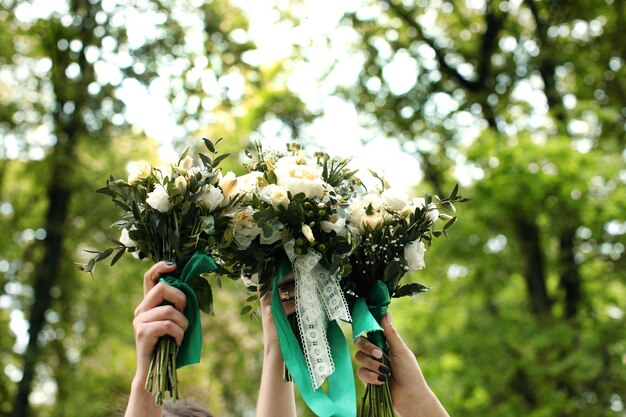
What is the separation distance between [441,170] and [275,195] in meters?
9.69

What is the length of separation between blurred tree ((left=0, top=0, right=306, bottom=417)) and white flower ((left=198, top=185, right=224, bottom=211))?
8.35 metres

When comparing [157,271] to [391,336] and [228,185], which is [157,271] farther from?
A: [391,336]

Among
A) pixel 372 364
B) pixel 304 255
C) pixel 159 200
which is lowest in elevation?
pixel 372 364

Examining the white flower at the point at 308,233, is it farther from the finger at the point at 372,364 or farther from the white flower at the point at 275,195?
the finger at the point at 372,364

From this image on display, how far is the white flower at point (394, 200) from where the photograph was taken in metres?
2.95

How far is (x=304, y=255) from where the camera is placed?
2.75m

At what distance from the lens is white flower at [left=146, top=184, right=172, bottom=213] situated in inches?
103

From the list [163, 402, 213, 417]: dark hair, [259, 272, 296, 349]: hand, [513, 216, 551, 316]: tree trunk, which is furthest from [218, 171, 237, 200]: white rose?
[513, 216, 551, 316]: tree trunk

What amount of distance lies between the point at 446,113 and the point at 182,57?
13.6ft

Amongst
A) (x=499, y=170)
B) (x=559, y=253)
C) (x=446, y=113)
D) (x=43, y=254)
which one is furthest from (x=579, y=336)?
(x=43, y=254)

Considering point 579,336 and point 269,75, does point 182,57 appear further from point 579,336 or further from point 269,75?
point 579,336

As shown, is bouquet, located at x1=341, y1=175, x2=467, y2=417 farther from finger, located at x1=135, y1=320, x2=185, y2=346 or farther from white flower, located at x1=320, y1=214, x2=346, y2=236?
finger, located at x1=135, y1=320, x2=185, y2=346

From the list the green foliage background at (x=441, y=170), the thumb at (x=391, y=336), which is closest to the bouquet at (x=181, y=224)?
the thumb at (x=391, y=336)

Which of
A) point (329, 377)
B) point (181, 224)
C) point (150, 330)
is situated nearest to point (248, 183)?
point (181, 224)
